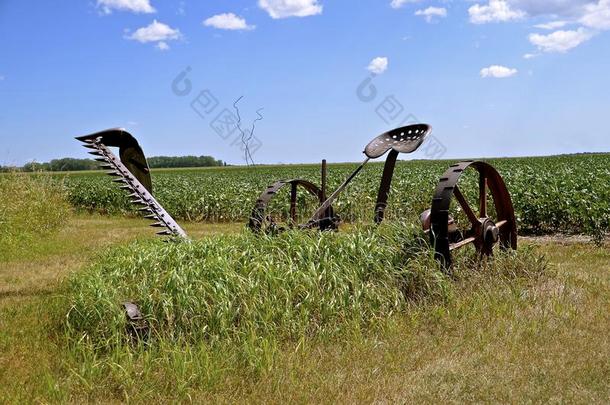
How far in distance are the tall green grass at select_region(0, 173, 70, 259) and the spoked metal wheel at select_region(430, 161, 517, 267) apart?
723cm

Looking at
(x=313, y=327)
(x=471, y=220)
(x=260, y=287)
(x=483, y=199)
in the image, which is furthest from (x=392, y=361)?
(x=483, y=199)

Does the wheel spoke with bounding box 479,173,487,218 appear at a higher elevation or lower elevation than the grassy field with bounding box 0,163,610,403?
higher

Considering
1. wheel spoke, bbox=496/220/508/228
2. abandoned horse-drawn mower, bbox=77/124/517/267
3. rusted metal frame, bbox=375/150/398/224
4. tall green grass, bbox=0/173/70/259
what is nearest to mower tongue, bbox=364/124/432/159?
abandoned horse-drawn mower, bbox=77/124/517/267

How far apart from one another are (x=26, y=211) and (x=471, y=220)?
9.14 metres

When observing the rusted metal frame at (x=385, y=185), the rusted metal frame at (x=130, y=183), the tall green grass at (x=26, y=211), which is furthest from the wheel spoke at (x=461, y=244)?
the tall green grass at (x=26, y=211)

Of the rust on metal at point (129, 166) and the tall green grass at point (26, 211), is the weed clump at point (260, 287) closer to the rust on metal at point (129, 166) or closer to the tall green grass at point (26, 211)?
the rust on metal at point (129, 166)

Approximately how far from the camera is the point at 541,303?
579cm

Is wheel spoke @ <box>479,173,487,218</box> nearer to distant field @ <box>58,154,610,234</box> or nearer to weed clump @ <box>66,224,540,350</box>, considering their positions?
distant field @ <box>58,154,610,234</box>

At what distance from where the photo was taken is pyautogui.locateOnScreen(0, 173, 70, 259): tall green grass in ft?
33.9

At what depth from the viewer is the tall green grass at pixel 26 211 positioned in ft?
33.9

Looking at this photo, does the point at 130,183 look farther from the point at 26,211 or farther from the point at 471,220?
the point at 26,211

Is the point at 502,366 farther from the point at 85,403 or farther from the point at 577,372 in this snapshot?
the point at 85,403

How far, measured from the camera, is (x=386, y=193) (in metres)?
7.36

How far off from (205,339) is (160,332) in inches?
14.3
